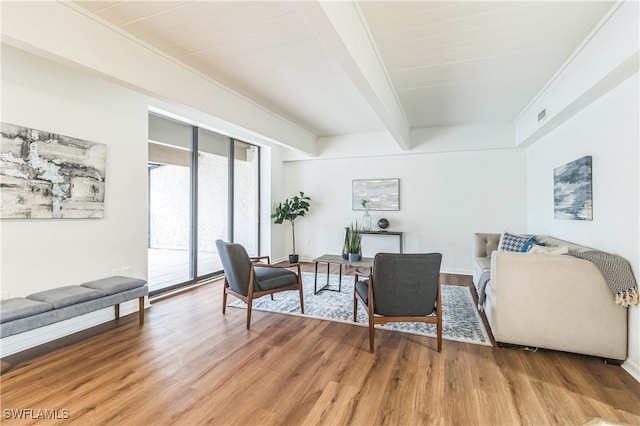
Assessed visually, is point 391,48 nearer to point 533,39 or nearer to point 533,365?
point 533,39

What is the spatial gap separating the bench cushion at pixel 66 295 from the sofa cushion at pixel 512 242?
14.9 feet

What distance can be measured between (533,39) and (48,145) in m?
4.34

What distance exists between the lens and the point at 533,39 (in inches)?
101

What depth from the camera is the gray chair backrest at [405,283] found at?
2494mm

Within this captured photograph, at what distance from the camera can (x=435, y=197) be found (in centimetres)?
576

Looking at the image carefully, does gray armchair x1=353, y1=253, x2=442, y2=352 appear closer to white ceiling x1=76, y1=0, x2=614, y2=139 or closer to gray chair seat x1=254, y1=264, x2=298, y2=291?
gray chair seat x1=254, y1=264, x2=298, y2=291

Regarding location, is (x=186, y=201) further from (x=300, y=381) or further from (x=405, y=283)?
(x=405, y=283)

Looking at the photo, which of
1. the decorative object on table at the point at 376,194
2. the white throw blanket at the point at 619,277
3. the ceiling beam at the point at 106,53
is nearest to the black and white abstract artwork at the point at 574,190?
the white throw blanket at the point at 619,277

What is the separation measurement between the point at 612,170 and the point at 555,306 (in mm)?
1272

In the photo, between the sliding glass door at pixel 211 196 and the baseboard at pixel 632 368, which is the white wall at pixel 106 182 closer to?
the sliding glass door at pixel 211 196

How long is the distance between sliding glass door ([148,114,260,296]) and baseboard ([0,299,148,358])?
79 centimetres

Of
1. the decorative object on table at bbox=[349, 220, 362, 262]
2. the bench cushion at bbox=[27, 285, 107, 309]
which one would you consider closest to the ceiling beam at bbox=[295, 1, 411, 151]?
the decorative object on table at bbox=[349, 220, 362, 262]

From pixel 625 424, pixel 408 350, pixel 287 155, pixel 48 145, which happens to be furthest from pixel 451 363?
pixel 287 155

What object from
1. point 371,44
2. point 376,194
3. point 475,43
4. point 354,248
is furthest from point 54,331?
point 376,194
